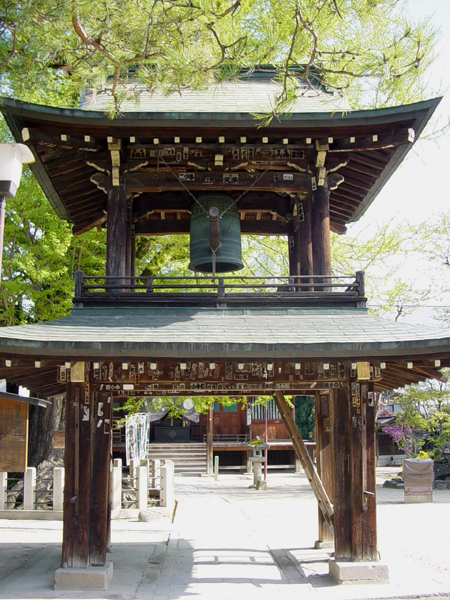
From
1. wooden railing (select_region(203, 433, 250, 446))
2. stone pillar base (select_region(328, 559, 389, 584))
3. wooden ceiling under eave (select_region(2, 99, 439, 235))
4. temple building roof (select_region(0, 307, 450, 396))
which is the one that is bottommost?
stone pillar base (select_region(328, 559, 389, 584))

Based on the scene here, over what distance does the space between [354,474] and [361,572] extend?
4.32 feet

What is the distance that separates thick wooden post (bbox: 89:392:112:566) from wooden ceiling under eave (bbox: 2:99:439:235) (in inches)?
146

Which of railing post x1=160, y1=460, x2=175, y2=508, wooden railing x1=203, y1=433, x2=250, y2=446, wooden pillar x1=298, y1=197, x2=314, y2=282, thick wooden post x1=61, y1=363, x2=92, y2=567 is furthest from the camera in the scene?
wooden railing x1=203, y1=433, x2=250, y2=446

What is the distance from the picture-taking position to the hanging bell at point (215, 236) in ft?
31.6

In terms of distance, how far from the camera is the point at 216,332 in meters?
8.38

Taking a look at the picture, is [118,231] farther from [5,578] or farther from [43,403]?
[43,403]

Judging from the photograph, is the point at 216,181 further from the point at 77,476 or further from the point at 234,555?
the point at 234,555

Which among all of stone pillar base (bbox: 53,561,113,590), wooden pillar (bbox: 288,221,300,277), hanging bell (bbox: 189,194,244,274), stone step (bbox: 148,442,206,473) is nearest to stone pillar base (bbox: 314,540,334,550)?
stone pillar base (bbox: 53,561,113,590)

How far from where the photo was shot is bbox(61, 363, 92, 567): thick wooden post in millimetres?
8516

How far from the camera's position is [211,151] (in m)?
9.98

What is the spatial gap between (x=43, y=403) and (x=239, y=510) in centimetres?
639

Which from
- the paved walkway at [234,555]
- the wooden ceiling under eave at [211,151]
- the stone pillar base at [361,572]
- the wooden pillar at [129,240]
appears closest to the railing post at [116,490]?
the paved walkway at [234,555]

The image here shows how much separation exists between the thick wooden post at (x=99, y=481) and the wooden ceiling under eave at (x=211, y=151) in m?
3.70

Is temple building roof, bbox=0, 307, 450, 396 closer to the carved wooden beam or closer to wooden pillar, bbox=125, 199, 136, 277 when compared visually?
wooden pillar, bbox=125, 199, 136, 277
